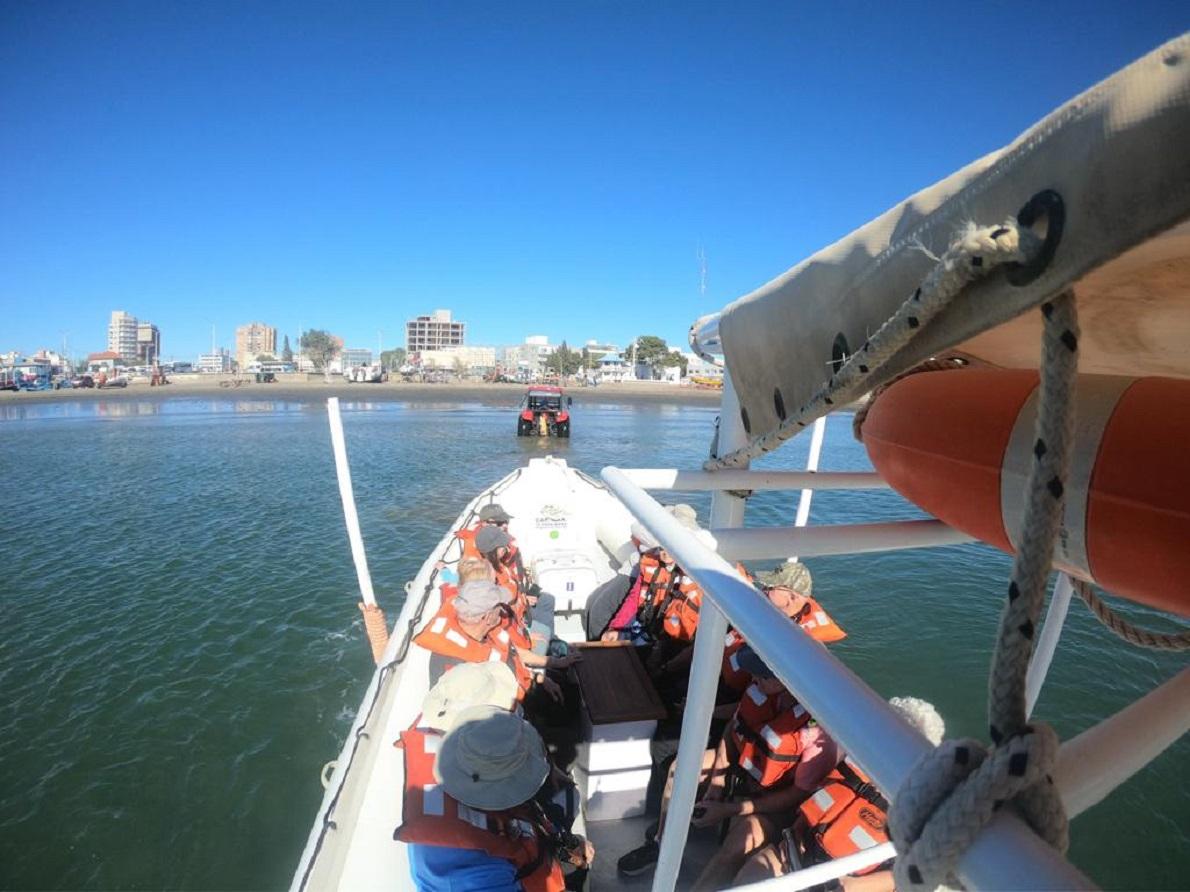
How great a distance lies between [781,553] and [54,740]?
7.27 m

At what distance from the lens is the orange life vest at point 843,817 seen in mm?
2461

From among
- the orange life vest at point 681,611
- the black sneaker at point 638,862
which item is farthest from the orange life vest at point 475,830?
the orange life vest at point 681,611

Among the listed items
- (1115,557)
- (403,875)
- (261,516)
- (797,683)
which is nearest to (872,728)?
(797,683)

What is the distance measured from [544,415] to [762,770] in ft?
81.2

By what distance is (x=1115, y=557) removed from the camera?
72 centimetres

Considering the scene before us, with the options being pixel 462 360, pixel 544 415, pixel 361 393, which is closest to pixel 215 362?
pixel 462 360

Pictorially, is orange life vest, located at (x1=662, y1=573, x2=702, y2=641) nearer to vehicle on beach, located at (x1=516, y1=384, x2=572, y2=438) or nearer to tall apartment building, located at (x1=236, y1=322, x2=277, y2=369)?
vehicle on beach, located at (x1=516, y1=384, x2=572, y2=438)

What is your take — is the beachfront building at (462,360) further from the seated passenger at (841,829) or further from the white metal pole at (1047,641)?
the white metal pole at (1047,641)

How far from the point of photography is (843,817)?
100 inches

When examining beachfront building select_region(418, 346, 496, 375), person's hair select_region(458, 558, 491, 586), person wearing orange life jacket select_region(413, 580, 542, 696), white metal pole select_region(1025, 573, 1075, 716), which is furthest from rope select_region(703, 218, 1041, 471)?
beachfront building select_region(418, 346, 496, 375)

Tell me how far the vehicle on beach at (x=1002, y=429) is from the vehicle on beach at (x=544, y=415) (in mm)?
25692

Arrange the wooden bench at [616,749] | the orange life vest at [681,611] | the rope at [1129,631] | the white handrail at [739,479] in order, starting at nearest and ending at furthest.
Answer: the rope at [1129,631] → the white handrail at [739,479] → the wooden bench at [616,749] → the orange life vest at [681,611]

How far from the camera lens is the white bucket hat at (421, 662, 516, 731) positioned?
2.75 m

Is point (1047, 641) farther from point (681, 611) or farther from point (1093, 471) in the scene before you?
point (681, 611)
